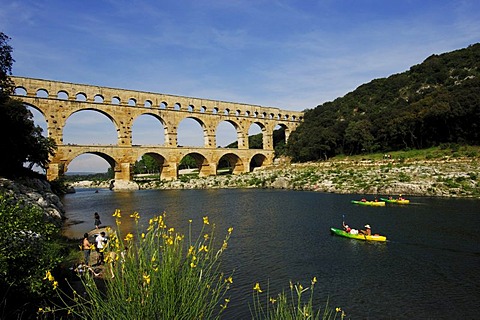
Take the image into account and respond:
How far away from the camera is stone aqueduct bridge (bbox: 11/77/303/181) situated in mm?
48438

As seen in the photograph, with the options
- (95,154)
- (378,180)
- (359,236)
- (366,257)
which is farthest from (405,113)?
(95,154)

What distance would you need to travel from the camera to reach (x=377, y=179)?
120 ft

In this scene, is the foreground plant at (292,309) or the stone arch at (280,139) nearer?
the foreground plant at (292,309)

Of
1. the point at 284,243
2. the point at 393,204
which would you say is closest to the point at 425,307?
the point at 284,243

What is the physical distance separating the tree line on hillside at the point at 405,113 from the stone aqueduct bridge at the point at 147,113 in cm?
979

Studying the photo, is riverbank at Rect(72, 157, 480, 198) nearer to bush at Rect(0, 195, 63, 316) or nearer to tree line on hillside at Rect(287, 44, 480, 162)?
tree line on hillside at Rect(287, 44, 480, 162)

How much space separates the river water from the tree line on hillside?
21.1 metres

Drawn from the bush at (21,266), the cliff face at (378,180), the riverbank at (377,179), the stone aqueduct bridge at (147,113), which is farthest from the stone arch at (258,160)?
the bush at (21,266)

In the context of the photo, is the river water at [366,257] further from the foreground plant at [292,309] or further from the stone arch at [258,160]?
the stone arch at [258,160]

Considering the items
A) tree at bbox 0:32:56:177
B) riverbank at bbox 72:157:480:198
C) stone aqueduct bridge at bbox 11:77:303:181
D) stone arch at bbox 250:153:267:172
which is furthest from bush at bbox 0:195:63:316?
stone arch at bbox 250:153:267:172

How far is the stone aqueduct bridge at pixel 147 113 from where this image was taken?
48.4m

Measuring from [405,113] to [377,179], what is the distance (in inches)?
657

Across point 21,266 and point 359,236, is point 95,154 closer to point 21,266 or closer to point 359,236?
point 359,236

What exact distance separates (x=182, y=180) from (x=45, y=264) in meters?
50.3
